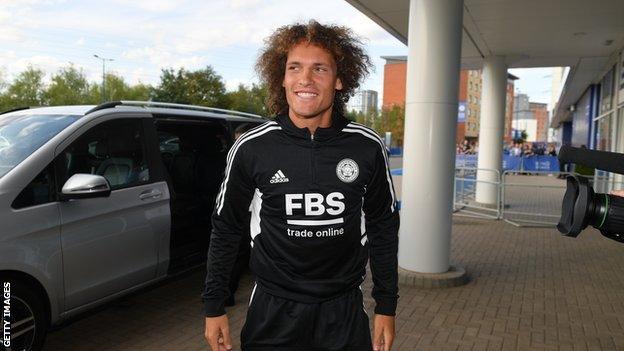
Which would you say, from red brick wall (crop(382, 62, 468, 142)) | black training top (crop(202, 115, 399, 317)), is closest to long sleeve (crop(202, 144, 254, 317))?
black training top (crop(202, 115, 399, 317))

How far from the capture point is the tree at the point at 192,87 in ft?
189

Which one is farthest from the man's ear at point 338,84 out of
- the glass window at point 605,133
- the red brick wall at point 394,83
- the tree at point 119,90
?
the red brick wall at point 394,83

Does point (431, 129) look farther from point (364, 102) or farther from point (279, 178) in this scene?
point (364, 102)

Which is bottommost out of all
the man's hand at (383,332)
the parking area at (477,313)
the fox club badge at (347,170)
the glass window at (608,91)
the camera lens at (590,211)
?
the parking area at (477,313)

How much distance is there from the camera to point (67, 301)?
3.60 m

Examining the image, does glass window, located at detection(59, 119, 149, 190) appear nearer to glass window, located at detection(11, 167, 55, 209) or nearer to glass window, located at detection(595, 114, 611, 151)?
glass window, located at detection(11, 167, 55, 209)

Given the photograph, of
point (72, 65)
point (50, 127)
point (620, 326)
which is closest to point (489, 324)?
point (620, 326)

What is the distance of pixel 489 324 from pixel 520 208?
9177 millimetres

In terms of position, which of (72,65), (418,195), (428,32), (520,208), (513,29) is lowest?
(520,208)

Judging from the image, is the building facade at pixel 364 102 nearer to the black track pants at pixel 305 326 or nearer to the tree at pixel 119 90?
the black track pants at pixel 305 326

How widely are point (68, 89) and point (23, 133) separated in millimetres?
65393

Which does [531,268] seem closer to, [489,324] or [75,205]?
[489,324]

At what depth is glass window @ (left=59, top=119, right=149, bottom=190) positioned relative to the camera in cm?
393

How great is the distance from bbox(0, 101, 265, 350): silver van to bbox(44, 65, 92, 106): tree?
5984cm
